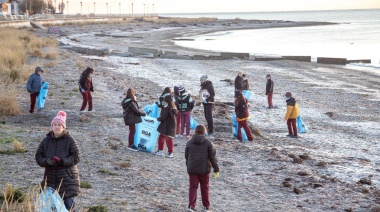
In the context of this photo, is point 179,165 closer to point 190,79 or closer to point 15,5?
point 190,79

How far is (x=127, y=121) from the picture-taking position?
12.1 meters

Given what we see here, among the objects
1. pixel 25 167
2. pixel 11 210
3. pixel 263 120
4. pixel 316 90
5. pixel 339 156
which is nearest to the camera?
pixel 11 210

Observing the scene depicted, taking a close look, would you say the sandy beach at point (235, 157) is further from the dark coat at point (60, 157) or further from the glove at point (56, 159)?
the glove at point (56, 159)

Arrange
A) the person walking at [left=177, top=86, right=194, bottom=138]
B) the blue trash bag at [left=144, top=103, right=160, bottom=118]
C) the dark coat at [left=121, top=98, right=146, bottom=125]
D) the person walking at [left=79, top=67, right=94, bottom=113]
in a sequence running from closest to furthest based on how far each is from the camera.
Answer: the dark coat at [left=121, top=98, right=146, bottom=125], the blue trash bag at [left=144, top=103, right=160, bottom=118], the person walking at [left=177, top=86, right=194, bottom=138], the person walking at [left=79, top=67, right=94, bottom=113]

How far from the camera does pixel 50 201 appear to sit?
21.6 feet

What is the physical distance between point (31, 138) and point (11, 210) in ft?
18.6

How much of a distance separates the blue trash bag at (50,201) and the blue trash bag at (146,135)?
545 centimetres

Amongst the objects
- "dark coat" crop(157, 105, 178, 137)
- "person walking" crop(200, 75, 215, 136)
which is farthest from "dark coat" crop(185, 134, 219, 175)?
"person walking" crop(200, 75, 215, 136)

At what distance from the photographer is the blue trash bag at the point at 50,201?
6341 mm

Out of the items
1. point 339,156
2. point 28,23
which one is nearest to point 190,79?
point 339,156

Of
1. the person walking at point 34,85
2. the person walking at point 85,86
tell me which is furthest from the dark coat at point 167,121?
the person walking at point 34,85

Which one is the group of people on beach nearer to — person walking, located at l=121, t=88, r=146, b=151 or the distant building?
person walking, located at l=121, t=88, r=146, b=151

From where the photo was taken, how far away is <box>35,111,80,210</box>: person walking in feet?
21.6

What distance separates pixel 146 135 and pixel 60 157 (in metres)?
5.58
